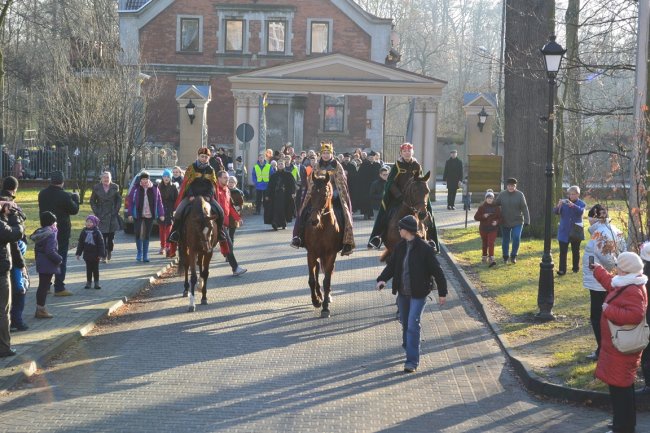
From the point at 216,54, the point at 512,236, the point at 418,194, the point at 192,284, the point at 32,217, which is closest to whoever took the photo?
the point at 418,194

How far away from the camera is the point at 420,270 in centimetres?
1168

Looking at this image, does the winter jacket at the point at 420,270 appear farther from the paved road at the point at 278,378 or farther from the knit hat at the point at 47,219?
the knit hat at the point at 47,219

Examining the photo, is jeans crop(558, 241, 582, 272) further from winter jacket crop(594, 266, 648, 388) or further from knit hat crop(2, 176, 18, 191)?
knit hat crop(2, 176, 18, 191)

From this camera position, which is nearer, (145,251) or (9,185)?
(9,185)

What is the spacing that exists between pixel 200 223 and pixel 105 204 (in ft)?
13.7

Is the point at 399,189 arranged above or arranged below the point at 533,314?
above

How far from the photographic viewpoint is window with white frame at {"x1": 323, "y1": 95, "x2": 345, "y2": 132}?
179 ft

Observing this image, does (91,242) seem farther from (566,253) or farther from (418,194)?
(566,253)

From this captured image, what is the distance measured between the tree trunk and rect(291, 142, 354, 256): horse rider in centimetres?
1002

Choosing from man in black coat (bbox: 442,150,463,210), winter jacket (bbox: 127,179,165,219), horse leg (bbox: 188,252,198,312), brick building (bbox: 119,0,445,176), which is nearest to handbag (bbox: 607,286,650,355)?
horse leg (bbox: 188,252,198,312)

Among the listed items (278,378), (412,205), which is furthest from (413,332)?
(412,205)

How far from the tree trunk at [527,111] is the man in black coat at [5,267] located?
15.7m

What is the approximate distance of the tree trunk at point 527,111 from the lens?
2458 cm

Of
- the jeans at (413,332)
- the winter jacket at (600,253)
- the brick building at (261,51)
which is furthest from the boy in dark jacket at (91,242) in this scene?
the brick building at (261,51)
